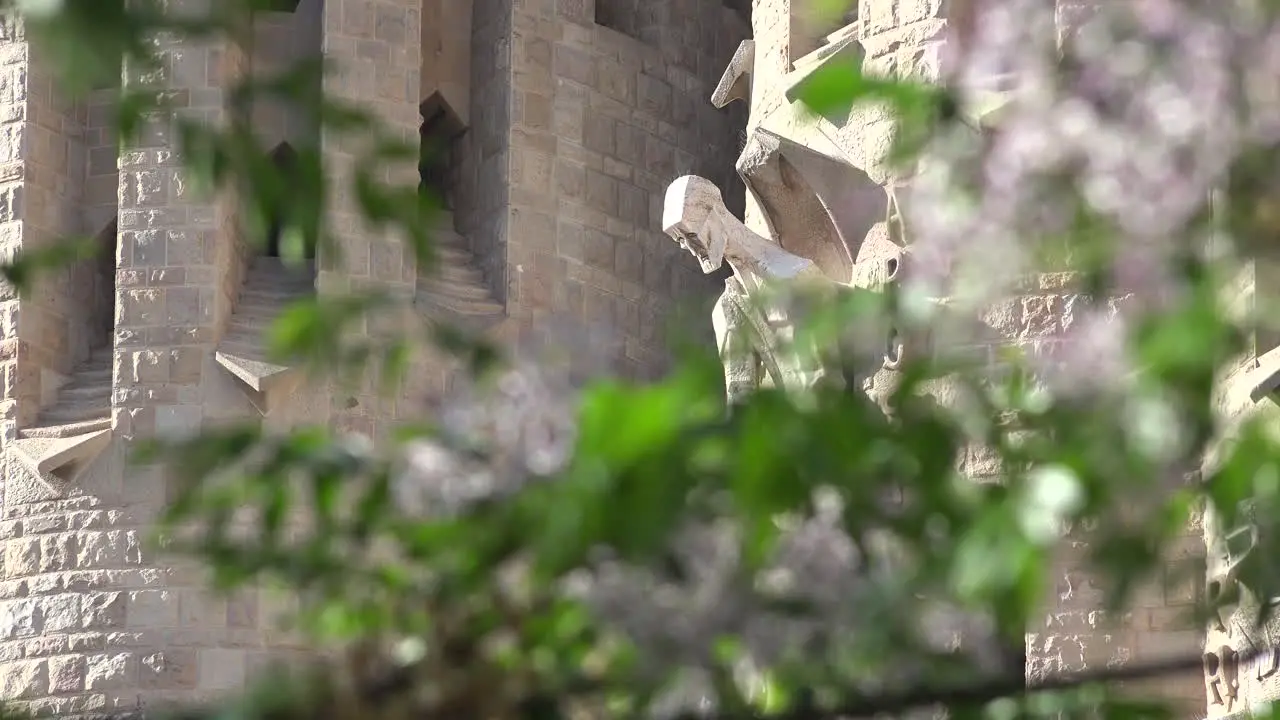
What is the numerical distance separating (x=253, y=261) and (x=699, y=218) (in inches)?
141

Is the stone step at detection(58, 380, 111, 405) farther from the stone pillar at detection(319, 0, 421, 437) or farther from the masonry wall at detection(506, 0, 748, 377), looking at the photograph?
the masonry wall at detection(506, 0, 748, 377)

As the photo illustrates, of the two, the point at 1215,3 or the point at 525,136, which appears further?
the point at 525,136

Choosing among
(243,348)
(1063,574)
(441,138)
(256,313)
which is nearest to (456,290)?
(441,138)

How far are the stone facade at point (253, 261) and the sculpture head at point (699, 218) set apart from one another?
617 mm

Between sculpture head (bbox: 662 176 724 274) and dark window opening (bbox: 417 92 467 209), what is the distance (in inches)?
107

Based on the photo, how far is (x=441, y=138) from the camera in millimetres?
14367

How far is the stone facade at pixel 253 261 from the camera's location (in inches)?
519

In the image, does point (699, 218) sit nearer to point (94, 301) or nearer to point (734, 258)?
point (734, 258)

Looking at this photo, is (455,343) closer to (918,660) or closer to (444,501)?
(444,501)

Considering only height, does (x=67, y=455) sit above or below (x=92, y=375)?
below

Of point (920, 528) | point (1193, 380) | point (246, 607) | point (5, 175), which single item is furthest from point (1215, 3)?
point (5, 175)

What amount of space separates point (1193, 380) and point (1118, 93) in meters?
0.41

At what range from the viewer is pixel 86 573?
13.2 m

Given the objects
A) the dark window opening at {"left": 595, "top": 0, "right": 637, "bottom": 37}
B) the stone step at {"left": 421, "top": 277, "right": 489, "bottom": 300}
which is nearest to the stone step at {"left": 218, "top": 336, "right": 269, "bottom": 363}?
the stone step at {"left": 421, "top": 277, "right": 489, "bottom": 300}
